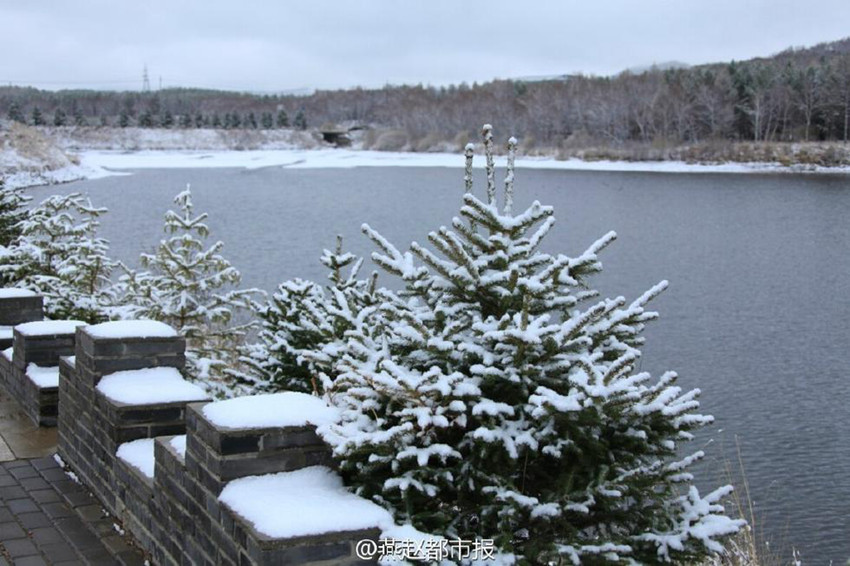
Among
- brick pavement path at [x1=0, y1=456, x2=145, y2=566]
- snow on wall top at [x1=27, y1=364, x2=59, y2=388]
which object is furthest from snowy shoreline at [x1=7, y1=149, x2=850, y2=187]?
brick pavement path at [x1=0, y1=456, x2=145, y2=566]

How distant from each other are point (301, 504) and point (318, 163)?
6028 cm

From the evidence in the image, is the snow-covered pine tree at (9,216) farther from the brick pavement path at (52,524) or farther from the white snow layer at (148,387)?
the white snow layer at (148,387)

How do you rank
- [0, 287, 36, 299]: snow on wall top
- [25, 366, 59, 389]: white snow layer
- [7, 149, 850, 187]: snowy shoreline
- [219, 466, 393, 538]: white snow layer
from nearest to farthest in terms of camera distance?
1. [219, 466, 393, 538]: white snow layer
2. [25, 366, 59, 389]: white snow layer
3. [0, 287, 36, 299]: snow on wall top
4. [7, 149, 850, 187]: snowy shoreline

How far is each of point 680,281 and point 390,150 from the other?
61885mm

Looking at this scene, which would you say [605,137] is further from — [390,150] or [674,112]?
[390,150]

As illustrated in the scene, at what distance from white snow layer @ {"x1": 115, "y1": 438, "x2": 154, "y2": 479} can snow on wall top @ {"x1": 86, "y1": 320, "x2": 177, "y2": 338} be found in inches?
23.2

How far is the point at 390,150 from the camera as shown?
254ft

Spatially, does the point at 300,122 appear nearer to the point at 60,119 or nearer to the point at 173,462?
the point at 60,119

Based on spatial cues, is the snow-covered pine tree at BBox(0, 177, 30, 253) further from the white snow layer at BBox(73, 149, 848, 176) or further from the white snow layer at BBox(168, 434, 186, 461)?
the white snow layer at BBox(73, 149, 848, 176)

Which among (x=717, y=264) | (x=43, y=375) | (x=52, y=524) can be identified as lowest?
(x=717, y=264)

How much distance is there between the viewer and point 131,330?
177 inches

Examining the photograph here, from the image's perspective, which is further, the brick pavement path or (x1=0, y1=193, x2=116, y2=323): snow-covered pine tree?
(x1=0, y1=193, x2=116, y2=323): snow-covered pine tree

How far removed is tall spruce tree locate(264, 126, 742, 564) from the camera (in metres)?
2.79

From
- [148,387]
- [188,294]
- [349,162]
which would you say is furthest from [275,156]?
[148,387]
